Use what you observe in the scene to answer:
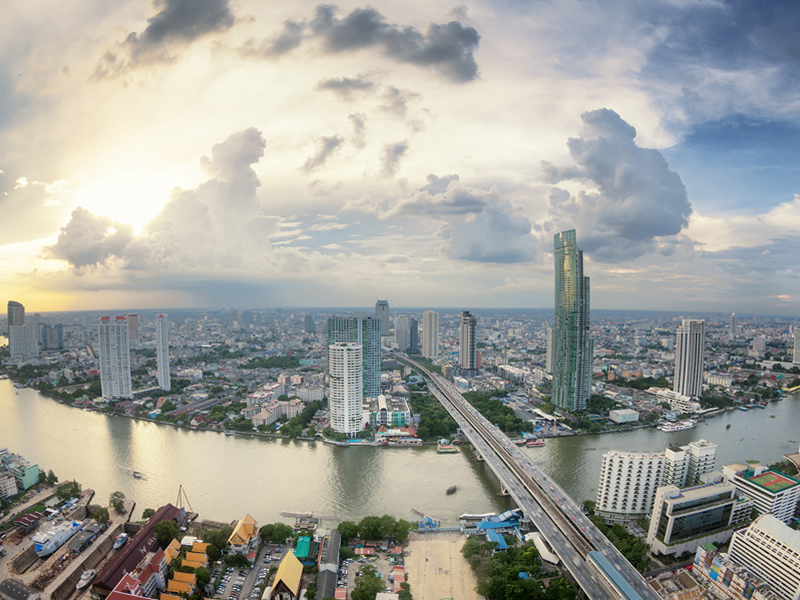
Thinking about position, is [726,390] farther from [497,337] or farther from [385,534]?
[497,337]

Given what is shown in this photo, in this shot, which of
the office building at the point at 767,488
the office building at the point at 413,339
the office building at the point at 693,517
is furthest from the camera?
the office building at the point at 413,339

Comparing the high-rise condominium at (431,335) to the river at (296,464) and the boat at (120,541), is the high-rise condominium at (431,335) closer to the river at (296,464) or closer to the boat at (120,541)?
the river at (296,464)

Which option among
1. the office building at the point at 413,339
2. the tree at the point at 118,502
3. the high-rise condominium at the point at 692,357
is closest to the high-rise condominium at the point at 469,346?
the office building at the point at 413,339

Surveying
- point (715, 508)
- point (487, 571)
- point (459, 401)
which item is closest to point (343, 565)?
point (487, 571)

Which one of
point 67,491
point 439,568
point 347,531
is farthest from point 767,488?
point 67,491

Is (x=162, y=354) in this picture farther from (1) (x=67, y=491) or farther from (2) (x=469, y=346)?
(2) (x=469, y=346)

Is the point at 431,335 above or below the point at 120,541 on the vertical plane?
above

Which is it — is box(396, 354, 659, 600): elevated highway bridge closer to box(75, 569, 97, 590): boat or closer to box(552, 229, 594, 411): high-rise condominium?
box(552, 229, 594, 411): high-rise condominium
